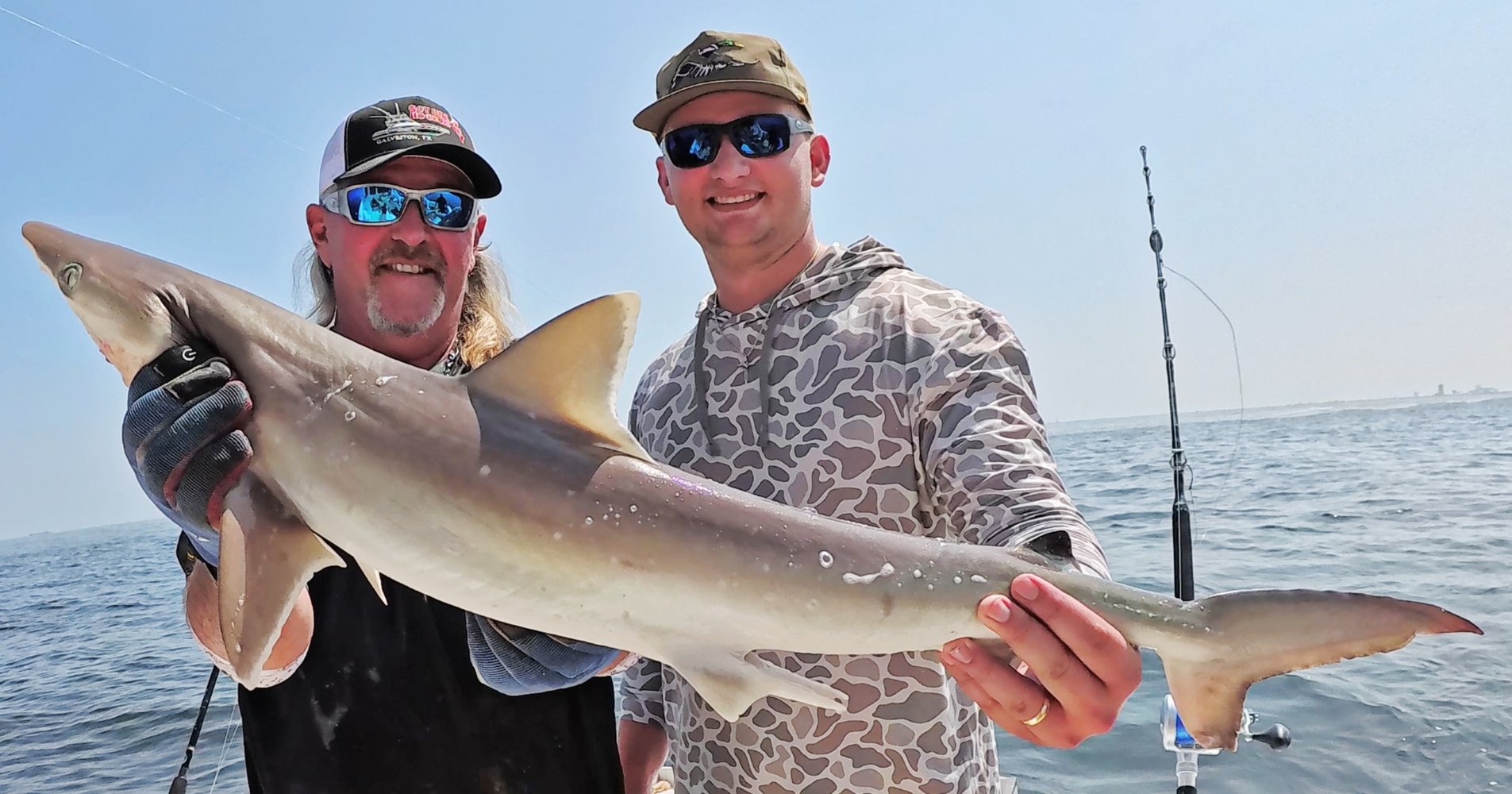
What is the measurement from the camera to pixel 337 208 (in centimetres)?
293

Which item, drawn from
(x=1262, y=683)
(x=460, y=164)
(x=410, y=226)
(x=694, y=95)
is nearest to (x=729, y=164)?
(x=694, y=95)

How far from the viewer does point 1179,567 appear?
5.37 m

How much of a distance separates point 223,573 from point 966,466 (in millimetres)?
1624

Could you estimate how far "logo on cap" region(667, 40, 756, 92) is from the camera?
2.85 meters

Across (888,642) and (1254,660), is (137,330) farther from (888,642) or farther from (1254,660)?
(1254,660)

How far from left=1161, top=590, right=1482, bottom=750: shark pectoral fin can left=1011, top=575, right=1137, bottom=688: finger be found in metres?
0.18

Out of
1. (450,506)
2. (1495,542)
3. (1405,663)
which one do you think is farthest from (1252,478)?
(450,506)

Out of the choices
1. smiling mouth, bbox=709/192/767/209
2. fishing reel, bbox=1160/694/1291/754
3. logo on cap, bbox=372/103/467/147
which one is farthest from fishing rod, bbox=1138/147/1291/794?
logo on cap, bbox=372/103/467/147

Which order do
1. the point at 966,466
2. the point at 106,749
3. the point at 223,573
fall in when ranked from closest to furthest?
the point at 223,573
the point at 966,466
the point at 106,749

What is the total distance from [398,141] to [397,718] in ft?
5.76

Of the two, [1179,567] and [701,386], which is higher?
[701,386]

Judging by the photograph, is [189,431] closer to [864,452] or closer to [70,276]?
[70,276]

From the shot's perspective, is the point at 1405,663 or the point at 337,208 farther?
the point at 1405,663

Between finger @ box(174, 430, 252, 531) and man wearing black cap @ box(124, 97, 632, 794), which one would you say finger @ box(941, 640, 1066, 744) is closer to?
man wearing black cap @ box(124, 97, 632, 794)
